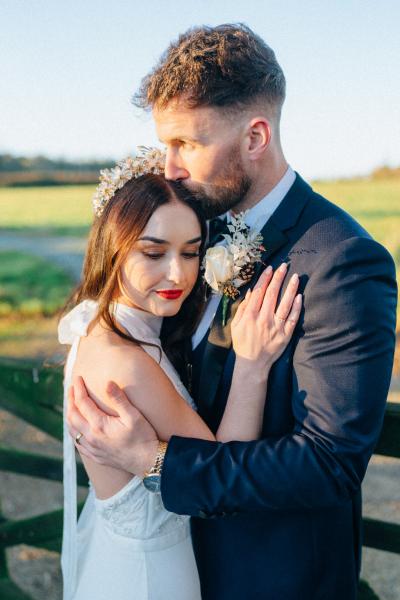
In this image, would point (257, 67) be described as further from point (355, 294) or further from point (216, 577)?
point (216, 577)

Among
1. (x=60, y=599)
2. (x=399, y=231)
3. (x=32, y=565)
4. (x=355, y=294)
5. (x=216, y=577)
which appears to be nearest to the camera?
(x=355, y=294)

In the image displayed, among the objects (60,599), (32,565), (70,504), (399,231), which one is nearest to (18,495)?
(32,565)

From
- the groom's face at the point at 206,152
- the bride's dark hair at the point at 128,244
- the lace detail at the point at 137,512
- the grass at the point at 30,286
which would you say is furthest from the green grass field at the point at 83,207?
the lace detail at the point at 137,512

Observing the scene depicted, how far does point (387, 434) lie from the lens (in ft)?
7.86

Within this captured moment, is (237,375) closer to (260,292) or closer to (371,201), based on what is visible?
(260,292)

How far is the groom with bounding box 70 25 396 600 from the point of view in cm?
179

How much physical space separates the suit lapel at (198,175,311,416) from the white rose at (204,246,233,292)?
10 cm

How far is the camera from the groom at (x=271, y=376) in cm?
179

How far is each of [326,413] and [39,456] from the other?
2453mm

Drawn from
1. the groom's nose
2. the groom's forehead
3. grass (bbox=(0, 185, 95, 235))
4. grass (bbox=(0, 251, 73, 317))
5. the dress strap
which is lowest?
grass (bbox=(0, 251, 73, 317))

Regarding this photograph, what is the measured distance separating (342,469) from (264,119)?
124 centimetres

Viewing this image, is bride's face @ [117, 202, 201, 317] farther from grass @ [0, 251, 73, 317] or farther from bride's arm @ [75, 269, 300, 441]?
grass @ [0, 251, 73, 317]

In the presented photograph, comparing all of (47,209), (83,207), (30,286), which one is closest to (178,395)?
(83,207)

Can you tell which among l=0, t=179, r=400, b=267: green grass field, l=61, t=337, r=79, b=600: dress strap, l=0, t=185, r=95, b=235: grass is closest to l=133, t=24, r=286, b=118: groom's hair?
l=61, t=337, r=79, b=600: dress strap
